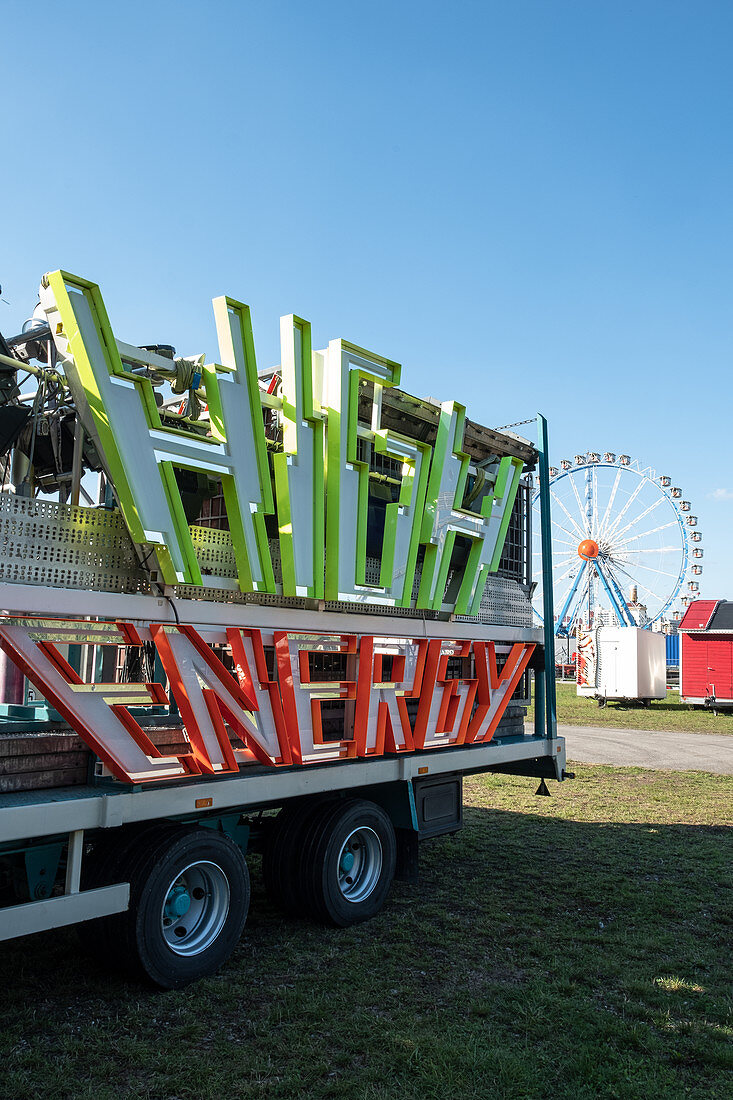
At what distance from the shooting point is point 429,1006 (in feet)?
17.0

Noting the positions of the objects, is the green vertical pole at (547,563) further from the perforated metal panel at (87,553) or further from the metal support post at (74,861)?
the metal support post at (74,861)

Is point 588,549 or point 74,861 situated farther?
point 588,549

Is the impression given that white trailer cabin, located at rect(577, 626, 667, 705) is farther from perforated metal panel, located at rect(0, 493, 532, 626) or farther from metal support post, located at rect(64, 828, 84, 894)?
metal support post, located at rect(64, 828, 84, 894)

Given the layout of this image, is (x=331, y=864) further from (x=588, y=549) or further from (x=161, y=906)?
(x=588, y=549)

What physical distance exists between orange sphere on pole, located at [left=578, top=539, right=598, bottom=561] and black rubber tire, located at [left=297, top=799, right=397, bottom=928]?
53651 millimetres

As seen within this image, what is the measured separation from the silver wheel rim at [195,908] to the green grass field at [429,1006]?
0.90ft

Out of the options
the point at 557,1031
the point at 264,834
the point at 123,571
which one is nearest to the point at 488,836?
the point at 264,834

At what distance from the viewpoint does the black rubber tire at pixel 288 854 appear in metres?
6.52

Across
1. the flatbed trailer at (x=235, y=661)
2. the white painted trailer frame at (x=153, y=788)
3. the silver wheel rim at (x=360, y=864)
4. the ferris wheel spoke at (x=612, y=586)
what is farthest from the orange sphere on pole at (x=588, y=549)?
the silver wheel rim at (x=360, y=864)

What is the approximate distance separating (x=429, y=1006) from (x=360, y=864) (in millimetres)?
1838

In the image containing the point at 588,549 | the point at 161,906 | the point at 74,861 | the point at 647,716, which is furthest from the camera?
the point at 588,549

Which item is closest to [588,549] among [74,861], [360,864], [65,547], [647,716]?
[647,716]

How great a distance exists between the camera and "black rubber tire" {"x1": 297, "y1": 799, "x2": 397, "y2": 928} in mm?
6406

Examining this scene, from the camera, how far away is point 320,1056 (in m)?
4.48
